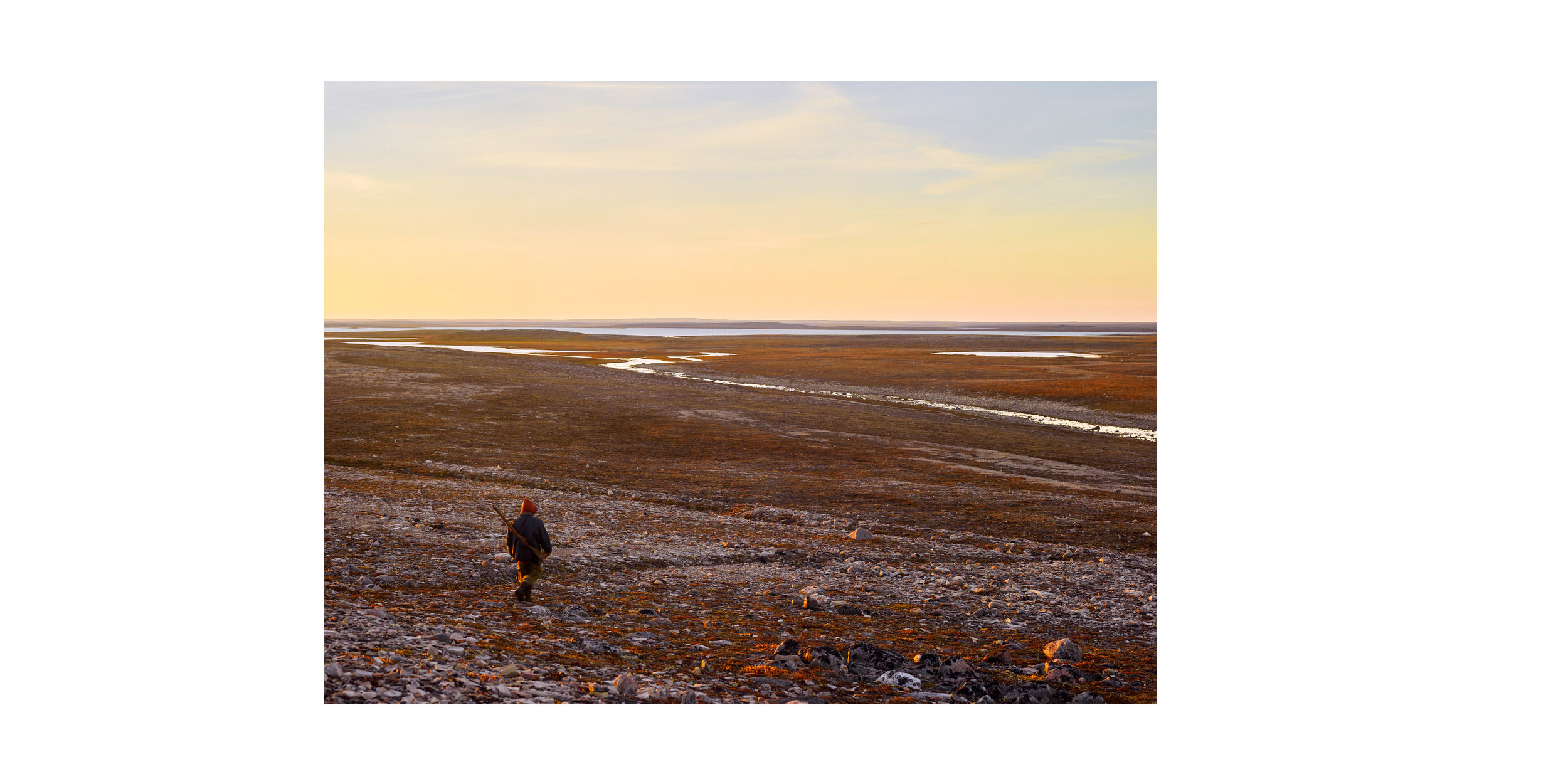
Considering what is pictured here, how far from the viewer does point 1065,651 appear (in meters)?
10.6

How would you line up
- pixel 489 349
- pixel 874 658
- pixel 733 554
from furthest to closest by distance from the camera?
pixel 489 349, pixel 733 554, pixel 874 658

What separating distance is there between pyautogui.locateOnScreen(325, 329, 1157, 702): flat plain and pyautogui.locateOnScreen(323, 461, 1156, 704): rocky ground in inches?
1.5

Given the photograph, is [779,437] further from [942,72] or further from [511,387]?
[942,72]

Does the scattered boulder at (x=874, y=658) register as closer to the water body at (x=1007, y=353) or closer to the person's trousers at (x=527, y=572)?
the person's trousers at (x=527, y=572)

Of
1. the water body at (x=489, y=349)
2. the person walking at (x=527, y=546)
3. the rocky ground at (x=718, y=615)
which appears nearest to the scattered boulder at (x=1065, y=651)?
the rocky ground at (x=718, y=615)

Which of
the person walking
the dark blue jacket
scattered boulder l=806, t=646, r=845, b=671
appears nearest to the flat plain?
scattered boulder l=806, t=646, r=845, b=671

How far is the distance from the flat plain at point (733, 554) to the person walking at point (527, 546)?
40cm

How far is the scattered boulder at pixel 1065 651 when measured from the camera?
10.6m

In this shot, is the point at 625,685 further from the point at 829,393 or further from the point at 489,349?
the point at 489,349

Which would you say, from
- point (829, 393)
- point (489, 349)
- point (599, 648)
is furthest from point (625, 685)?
point (489, 349)

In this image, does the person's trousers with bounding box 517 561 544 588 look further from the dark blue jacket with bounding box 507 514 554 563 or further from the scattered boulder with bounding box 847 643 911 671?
the scattered boulder with bounding box 847 643 911 671

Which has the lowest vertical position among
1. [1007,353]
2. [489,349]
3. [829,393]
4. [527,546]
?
[527,546]

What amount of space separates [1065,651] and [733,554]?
19.4ft
